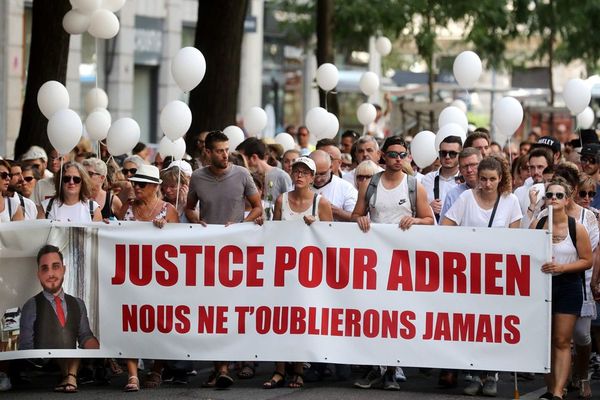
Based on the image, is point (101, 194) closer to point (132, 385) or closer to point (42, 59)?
point (132, 385)

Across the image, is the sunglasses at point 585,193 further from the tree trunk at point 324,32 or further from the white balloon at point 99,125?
the tree trunk at point 324,32

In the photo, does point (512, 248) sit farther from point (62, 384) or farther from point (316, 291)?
point (62, 384)

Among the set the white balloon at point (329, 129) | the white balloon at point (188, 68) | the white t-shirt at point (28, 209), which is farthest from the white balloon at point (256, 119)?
the white t-shirt at point (28, 209)

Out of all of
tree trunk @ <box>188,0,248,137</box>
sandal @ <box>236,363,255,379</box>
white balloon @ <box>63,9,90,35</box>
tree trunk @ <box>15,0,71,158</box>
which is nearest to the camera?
sandal @ <box>236,363,255,379</box>

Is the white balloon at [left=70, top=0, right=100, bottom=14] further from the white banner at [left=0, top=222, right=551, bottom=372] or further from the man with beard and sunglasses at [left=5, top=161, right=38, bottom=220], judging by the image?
the white banner at [left=0, top=222, right=551, bottom=372]

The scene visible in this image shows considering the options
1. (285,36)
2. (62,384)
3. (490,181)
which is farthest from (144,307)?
(285,36)

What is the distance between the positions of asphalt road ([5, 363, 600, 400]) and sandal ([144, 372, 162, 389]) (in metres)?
0.06

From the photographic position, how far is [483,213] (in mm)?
11070

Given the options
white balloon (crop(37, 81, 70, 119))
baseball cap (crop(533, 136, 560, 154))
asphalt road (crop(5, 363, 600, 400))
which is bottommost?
asphalt road (crop(5, 363, 600, 400))

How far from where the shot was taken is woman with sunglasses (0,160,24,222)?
11.5 meters

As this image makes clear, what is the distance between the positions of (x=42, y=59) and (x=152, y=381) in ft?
29.8

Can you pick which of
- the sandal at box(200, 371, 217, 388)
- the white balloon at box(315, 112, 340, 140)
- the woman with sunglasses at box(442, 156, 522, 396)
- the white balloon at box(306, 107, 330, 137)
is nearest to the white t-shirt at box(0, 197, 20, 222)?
the sandal at box(200, 371, 217, 388)

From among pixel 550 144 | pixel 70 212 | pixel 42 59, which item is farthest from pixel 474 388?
pixel 42 59

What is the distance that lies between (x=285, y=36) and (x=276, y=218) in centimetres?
3107
